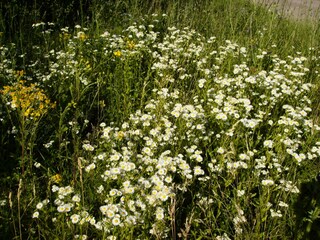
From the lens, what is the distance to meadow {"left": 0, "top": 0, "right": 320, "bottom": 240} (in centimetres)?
233

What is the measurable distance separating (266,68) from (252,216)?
2506 mm

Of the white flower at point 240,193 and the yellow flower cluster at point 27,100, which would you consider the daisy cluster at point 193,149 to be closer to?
the white flower at point 240,193

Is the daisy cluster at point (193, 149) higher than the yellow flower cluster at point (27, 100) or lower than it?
lower

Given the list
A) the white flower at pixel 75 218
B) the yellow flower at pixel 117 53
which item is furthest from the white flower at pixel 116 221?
the yellow flower at pixel 117 53

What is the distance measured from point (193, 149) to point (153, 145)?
1.01ft

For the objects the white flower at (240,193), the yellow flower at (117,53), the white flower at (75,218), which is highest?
the yellow flower at (117,53)

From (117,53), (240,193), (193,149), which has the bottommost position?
(240,193)

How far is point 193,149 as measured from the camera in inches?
110

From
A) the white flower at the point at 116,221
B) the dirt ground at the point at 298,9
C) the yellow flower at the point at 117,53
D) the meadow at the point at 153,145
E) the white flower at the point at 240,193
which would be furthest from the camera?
the dirt ground at the point at 298,9

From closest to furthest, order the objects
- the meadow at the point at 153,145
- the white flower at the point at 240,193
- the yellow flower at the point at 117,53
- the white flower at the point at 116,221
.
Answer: the white flower at the point at 116,221 → the meadow at the point at 153,145 → the white flower at the point at 240,193 → the yellow flower at the point at 117,53

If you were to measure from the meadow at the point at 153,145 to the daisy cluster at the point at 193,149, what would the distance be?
1 centimetres

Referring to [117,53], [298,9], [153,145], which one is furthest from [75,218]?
[298,9]

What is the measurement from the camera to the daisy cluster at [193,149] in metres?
2.34

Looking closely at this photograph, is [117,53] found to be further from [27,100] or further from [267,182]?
[267,182]
